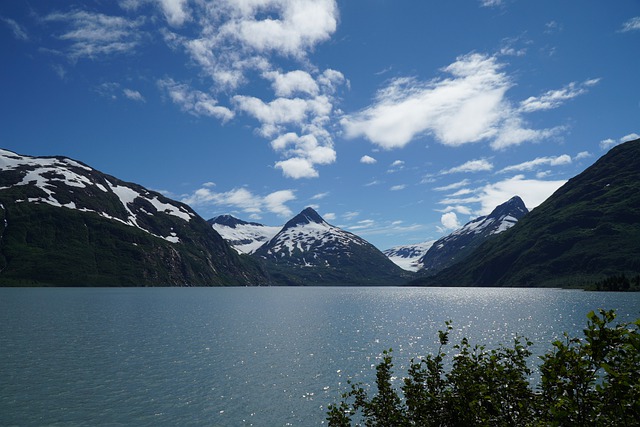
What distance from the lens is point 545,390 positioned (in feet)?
37.6

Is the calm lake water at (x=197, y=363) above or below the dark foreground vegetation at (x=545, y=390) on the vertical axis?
below

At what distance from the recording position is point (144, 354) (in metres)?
67.2

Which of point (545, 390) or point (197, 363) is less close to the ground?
point (545, 390)

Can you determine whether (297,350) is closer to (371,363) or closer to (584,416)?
(371,363)

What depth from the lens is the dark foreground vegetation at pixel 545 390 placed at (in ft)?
30.0

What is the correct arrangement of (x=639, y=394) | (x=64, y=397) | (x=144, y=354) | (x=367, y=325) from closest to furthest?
(x=639, y=394)
(x=64, y=397)
(x=144, y=354)
(x=367, y=325)

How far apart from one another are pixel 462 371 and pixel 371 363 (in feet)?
163

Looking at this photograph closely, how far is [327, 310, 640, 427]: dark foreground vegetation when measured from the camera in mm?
9133

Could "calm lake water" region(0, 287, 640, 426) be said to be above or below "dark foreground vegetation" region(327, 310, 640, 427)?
below

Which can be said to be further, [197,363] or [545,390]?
[197,363]

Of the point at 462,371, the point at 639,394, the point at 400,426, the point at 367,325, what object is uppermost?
the point at 639,394

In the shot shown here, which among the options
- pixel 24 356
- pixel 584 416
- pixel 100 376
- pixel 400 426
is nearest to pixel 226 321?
pixel 24 356

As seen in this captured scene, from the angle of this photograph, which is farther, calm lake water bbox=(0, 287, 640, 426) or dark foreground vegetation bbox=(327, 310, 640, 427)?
calm lake water bbox=(0, 287, 640, 426)

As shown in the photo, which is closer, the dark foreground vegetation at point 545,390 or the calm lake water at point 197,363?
the dark foreground vegetation at point 545,390
